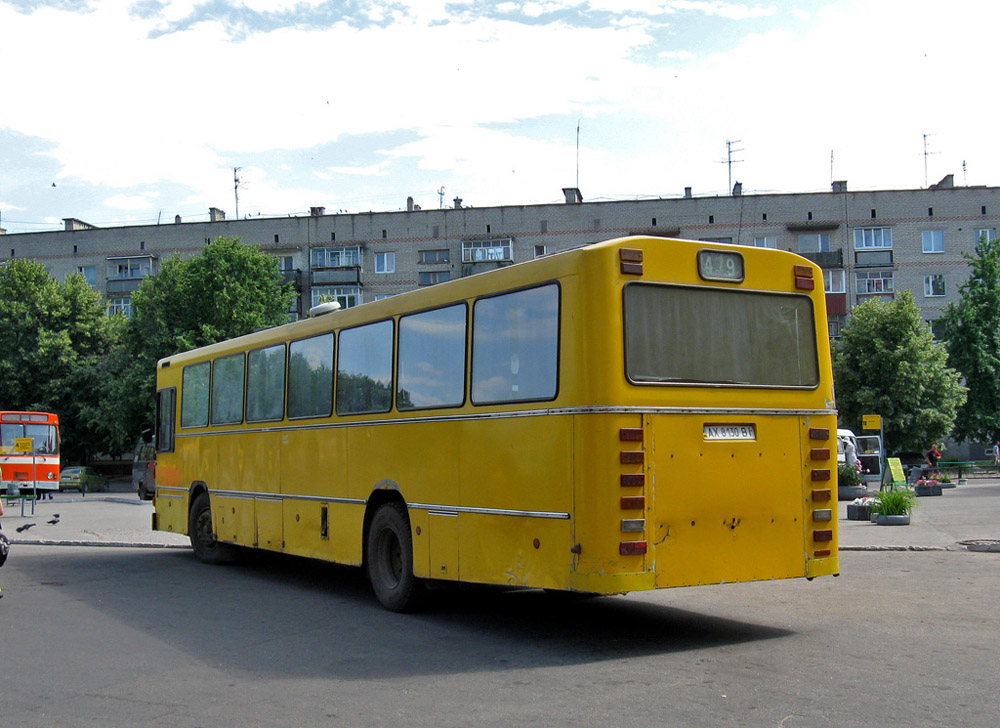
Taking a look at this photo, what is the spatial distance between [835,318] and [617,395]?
186 ft

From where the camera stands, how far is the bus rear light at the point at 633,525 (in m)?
7.91

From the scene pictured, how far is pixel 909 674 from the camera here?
7.19 metres

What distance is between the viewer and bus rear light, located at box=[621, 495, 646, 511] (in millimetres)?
7930

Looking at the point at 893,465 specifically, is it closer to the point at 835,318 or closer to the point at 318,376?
the point at 318,376

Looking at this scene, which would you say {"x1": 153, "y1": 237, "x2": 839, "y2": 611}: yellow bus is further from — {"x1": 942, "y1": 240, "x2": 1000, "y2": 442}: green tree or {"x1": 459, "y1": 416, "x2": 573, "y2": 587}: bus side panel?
{"x1": 942, "y1": 240, "x2": 1000, "y2": 442}: green tree

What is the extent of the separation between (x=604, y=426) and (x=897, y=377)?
4622 cm

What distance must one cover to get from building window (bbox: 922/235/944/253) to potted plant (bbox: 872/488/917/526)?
4534 cm

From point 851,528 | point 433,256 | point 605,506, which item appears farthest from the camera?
point 433,256

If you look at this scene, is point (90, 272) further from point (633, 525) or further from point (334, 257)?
point (633, 525)

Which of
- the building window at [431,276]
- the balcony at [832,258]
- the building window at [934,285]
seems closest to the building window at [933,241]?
the building window at [934,285]

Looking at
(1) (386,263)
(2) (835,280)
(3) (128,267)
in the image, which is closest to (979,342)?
(2) (835,280)

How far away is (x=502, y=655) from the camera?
822cm

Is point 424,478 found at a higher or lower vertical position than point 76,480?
higher

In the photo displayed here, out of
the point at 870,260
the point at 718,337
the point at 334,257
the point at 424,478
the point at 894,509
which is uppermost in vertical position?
the point at 334,257
